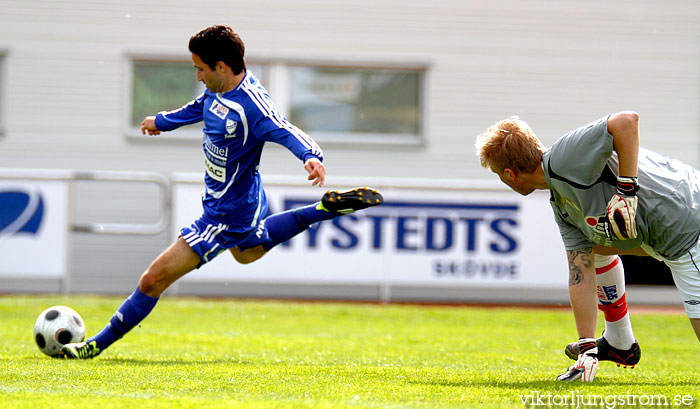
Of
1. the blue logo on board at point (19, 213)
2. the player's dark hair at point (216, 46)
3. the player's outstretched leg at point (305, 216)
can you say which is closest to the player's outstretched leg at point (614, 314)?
the player's outstretched leg at point (305, 216)

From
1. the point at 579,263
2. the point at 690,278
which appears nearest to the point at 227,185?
the point at 579,263

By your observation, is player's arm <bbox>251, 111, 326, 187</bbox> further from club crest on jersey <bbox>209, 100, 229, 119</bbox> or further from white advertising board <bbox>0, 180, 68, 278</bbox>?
white advertising board <bbox>0, 180, 68, 278</bbox>

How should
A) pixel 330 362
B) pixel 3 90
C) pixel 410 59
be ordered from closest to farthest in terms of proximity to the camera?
pixel 330 362, pixel 3 90, pixel 410 59

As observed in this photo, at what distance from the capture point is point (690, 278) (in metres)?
4.95

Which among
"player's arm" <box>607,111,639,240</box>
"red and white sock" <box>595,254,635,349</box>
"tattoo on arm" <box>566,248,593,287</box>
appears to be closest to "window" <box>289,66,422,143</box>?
"red and white sock" <box>595,254,635,349</box>

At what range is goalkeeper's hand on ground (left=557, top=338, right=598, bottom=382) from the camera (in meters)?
5.18

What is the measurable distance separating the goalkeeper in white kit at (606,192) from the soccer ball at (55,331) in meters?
3.08

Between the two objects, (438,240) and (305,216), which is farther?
(438,240)

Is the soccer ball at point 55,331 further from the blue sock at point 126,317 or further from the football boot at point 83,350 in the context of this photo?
the blue sock at point 126,317

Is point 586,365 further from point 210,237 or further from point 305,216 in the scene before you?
point 210,237

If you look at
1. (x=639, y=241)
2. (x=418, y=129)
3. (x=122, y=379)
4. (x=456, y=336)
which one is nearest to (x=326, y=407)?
(x=122, y=379)

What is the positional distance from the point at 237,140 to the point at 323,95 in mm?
8514

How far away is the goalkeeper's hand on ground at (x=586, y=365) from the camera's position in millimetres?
5180

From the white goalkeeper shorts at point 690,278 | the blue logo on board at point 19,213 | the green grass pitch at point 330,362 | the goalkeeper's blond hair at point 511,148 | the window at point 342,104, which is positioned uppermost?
the window at point 342,104
